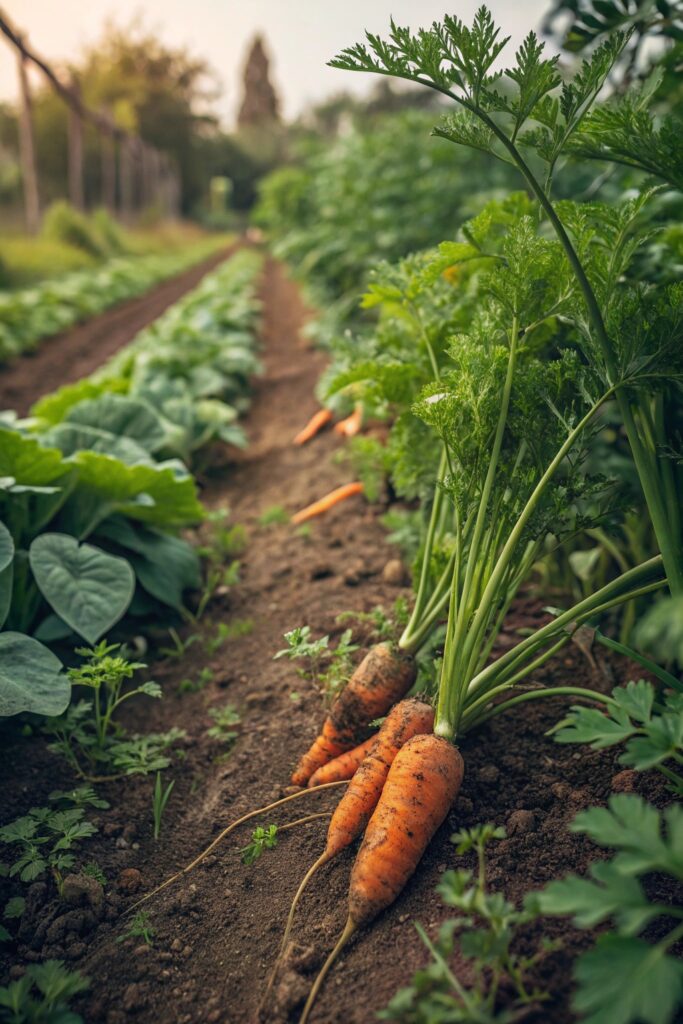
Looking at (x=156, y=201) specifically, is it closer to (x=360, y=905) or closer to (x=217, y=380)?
(x=217, y=380)

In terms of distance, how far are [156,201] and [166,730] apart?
96.6 ft

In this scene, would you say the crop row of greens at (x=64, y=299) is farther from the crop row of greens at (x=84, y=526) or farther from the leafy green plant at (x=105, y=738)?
the leafy green plant at (x=105, y=738)

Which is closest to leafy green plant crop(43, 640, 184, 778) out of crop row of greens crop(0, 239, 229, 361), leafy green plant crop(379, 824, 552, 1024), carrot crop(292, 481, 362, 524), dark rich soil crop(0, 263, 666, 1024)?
dark rich soil crop(0, 263, 666, 1024)

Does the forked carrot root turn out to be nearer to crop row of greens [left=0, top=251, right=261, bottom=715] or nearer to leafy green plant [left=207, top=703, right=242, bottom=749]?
leafy green plant [left=207, top=703, right=242, bottom=749]

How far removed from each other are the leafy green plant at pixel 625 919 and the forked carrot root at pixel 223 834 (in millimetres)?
946

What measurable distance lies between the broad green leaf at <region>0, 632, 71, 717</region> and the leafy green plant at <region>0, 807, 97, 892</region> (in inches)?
11.1

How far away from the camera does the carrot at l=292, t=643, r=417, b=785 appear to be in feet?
6.63

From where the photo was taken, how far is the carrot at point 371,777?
178 cm

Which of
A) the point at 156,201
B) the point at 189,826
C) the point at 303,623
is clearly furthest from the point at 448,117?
the point at 156,201

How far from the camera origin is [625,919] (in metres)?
1.00

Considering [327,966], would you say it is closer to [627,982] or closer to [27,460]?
[627,982]

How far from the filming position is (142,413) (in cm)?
345

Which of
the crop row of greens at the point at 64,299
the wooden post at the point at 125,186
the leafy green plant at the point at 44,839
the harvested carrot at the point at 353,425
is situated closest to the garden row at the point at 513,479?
the leafy green plant at the point at 44,839

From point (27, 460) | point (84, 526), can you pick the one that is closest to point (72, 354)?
point (84, 526)
